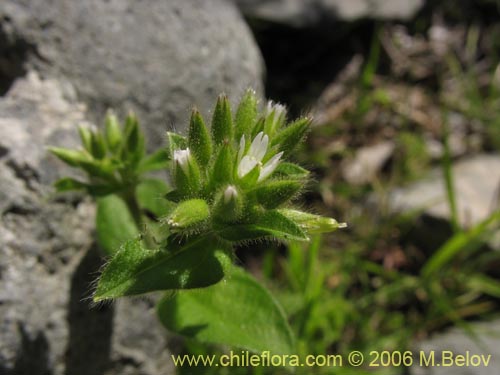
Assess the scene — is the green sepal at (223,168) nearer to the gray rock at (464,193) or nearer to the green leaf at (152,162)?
the green leaf at (152,162)

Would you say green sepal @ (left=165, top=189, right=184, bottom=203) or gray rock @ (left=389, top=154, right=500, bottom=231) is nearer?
green sepal @ (left=165, top=189, right=184, bottom=203)

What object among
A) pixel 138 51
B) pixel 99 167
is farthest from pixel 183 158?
pixel 138 51

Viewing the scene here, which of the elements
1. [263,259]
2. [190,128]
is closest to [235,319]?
[190,128]

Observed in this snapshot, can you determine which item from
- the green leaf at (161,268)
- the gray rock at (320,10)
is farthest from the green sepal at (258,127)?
the gray rock at (320,10)

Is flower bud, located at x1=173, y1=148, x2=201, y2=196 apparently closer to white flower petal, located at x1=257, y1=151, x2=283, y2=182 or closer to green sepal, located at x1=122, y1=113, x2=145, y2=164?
white flower petal, located at x1=257, y1=151, x2=283, y2=182

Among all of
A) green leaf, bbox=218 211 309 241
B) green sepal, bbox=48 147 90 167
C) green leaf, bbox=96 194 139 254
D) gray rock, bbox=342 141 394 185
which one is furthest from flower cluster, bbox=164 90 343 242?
gray rock, bbox=342 141 394 185

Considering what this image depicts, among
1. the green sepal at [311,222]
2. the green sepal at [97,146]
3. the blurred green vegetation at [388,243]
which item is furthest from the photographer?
the blurred green vegetation at [388,243]
